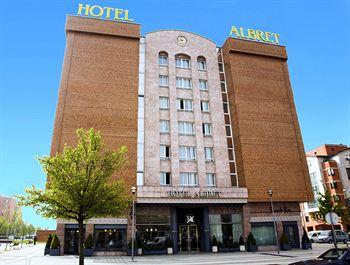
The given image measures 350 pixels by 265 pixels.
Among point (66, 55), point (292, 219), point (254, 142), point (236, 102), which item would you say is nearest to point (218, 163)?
point (254, 142)

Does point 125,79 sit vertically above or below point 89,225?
above

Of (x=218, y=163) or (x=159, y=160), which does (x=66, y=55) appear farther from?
(x=218, y=163)

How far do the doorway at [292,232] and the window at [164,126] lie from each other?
61.9 feet

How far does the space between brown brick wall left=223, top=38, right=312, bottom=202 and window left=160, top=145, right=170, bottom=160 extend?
9.23 m

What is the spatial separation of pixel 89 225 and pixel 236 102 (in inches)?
946

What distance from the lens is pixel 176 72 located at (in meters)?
42.2

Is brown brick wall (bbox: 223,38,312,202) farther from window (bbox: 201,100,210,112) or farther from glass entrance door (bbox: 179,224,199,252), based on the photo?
glass entrance door (bbox: 179,224,199,252)

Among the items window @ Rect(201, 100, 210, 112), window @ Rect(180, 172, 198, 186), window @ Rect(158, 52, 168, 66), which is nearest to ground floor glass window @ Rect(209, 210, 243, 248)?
window @ Rect(180, 172, 198, 186)

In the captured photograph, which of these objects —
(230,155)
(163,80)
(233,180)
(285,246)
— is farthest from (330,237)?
(163,80)

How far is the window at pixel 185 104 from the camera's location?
4034 cm

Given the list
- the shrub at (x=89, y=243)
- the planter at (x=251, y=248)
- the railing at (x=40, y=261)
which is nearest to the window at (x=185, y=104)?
the planter at (x=251, y=248)

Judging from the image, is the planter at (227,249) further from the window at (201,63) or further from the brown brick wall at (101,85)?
the window at (201,63)

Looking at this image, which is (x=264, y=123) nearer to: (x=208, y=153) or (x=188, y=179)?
(x=208, y=153)

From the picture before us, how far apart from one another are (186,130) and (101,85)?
12181mm
